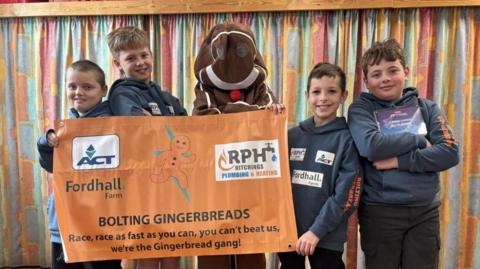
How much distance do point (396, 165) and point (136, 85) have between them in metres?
1.20

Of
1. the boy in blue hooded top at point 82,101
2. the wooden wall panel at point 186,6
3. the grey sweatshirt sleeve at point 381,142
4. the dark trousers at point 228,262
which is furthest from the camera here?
the wooden wall panel at point 186,6

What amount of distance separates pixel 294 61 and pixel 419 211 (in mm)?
1355

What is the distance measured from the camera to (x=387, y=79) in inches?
65.2

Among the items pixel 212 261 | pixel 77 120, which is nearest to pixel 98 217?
pixel 77 120

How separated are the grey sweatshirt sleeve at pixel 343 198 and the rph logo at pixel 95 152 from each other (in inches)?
34.0

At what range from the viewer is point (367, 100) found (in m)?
1.73

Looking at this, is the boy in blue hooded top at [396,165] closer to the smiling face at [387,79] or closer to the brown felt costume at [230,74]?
the smiling face at [387,79]

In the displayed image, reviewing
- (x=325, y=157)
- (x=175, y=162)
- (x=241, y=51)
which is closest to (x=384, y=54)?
(x=325, y=157)

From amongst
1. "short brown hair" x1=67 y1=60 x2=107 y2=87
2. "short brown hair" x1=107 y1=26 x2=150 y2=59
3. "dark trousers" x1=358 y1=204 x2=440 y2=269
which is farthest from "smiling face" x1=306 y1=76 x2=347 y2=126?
"short brown hair" x1=67 y1=60 x2=107 y2=87

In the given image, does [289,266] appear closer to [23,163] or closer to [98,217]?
[98,217]

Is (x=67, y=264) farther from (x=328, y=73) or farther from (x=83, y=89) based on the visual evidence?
(x=328, y=73)

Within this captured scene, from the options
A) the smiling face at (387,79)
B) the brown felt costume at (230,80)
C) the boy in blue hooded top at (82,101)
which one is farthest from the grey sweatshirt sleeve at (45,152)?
the smiling face at (387,79)

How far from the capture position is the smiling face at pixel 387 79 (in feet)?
5.45

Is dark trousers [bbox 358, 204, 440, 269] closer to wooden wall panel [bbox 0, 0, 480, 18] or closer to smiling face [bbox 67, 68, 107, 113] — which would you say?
smiling face [bbox 67, 68, 107, 113]
